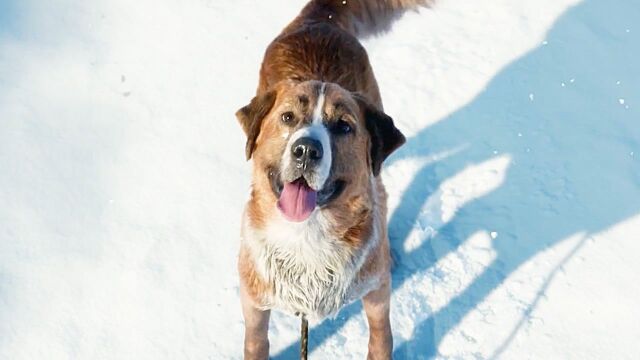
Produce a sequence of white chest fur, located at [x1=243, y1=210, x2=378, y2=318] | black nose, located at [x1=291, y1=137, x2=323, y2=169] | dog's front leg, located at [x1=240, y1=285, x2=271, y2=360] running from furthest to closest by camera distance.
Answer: dog's front leg, located at [x1=240, y1=285, x2=271, y2=360] → white chest fur, located at [x1=243, y1=210, x2=378, y2=318] → black nose, located at [x1=291, y1=137, x2=323, y2=169]

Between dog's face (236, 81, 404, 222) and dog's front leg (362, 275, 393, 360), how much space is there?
0.77 m

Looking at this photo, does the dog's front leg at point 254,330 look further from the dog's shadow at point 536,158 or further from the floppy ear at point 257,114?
the floppy ear at point 257,114

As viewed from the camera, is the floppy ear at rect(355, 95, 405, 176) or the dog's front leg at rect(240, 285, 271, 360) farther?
the dog's front leg at rect(240, 285, 271, 360)

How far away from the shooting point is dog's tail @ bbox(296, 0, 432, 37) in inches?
217

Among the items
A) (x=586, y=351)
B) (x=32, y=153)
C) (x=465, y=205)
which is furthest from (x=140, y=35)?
(x=586, y=351)

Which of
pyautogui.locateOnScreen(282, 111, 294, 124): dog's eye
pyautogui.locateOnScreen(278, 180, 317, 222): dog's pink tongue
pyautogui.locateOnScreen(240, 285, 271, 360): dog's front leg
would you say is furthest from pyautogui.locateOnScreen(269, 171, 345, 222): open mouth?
pyautogui.locateOnScreen(240, 285, 271, 360): dog's front leg

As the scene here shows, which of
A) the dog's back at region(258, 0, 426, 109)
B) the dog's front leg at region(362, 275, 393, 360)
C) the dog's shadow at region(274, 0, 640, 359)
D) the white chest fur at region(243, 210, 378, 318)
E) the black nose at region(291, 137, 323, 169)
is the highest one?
the black nose at region(291, 137, 323, 169)

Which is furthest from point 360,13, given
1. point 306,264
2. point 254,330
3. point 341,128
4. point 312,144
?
point 254,330

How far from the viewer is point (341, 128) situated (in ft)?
12.4

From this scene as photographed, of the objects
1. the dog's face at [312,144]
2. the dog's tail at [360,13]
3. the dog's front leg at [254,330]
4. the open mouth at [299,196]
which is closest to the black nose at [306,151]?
the dog's face at [312,144]

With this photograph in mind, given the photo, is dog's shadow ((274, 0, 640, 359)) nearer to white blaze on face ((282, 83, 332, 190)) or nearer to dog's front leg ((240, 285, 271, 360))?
dog's front leg ((240, 285, 271, 360))

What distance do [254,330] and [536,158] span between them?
300cm

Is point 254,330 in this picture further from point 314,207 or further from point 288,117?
point 288,117

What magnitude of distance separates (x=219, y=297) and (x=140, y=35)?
10.3 ft
